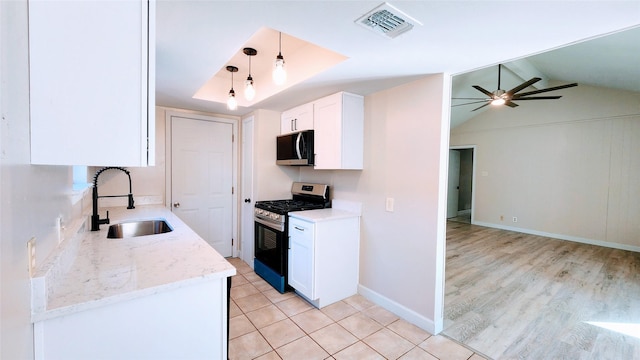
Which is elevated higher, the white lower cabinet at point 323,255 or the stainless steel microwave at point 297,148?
the stainless steel microwave at point 297,148

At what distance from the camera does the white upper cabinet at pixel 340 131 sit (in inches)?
108

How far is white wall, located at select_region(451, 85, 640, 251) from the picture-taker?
4746mm

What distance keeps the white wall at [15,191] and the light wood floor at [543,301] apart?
8.58 ft

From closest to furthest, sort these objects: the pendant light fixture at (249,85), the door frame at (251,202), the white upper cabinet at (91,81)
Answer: the white upper cabinet at (91,81), the pendant light fixture at (249,85), the door frame at (251,202)

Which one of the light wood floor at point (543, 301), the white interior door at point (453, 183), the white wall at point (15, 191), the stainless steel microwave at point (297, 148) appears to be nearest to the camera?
the white wall at point (15, 191)

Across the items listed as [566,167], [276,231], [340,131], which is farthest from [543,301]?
[566,167]

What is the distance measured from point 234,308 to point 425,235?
1969 mm

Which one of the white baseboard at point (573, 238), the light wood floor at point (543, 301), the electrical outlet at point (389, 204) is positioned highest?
the electrical outlet at point (389, 204)

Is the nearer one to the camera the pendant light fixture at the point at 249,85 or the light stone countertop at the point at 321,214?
the pendant light fixture at the point at 249,85

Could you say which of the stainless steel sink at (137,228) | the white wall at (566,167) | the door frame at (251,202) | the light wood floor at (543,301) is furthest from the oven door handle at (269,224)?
the white wall at (566,167)

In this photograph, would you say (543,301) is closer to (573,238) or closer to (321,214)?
(321,214)

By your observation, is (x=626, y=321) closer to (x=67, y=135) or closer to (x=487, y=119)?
(x=67, y=135)

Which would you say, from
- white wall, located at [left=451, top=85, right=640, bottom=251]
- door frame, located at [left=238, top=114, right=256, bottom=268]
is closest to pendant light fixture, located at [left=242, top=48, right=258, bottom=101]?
door frame, located at [left=238, top=114, right=256, bottom=268]

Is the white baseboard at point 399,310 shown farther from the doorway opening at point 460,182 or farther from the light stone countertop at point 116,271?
the doorway opening at point 460,182
